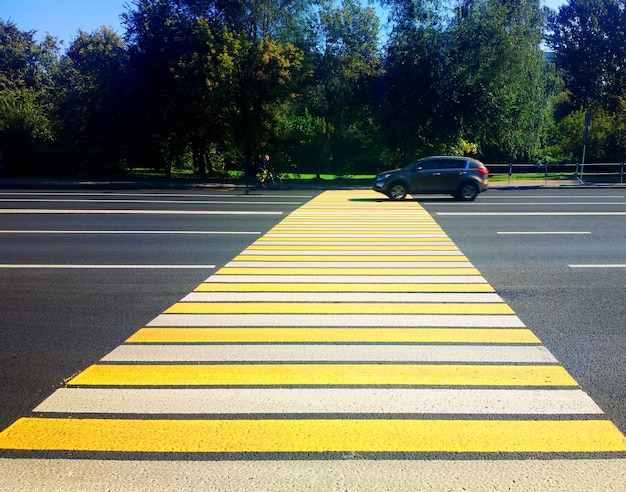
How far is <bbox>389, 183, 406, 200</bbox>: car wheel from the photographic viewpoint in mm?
20531

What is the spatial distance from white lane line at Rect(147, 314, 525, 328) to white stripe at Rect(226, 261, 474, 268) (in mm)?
2618

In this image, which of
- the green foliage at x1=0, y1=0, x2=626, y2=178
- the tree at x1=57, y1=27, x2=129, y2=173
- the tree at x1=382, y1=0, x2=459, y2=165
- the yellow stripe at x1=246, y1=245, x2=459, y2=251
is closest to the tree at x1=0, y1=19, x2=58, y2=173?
the green foliage at x1=0, y1=0, x2=626, y2=178

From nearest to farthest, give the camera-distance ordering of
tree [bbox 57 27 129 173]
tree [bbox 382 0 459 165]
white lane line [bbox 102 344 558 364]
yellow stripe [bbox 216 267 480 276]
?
white lane line [bbox 102 344 558 364] < yellow stripe [bbox 216 267 480 276] < tree [bbox 382 0 459 165] < tree [bbox 57 27 129 173]

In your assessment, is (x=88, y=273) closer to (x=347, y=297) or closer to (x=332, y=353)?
(x=347, y=297)

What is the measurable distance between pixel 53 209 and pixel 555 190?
22878 mm

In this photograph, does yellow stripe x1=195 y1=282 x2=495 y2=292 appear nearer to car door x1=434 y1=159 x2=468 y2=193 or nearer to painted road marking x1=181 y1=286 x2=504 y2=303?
painted road marking x1=181 y1=286 x2=504 y2=303

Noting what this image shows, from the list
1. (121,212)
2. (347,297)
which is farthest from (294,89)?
(347,297)

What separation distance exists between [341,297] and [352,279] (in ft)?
3.26

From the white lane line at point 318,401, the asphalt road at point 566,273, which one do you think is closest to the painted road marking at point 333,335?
the asphalt road at point 566,273

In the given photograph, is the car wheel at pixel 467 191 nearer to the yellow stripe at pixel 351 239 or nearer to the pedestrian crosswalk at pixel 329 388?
the yellow stripe at pixel 351 239

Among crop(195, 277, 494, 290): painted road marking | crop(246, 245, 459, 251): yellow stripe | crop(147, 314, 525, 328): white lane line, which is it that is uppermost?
crop(246, 245, 459, 251): yellow stripe

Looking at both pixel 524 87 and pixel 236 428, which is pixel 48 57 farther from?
pixel 236 428

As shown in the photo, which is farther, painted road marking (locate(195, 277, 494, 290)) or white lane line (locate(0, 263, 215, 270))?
white lane line (locate(0, 263, 215, 270))

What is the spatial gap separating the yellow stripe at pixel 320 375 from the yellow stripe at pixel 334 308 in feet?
5.07
